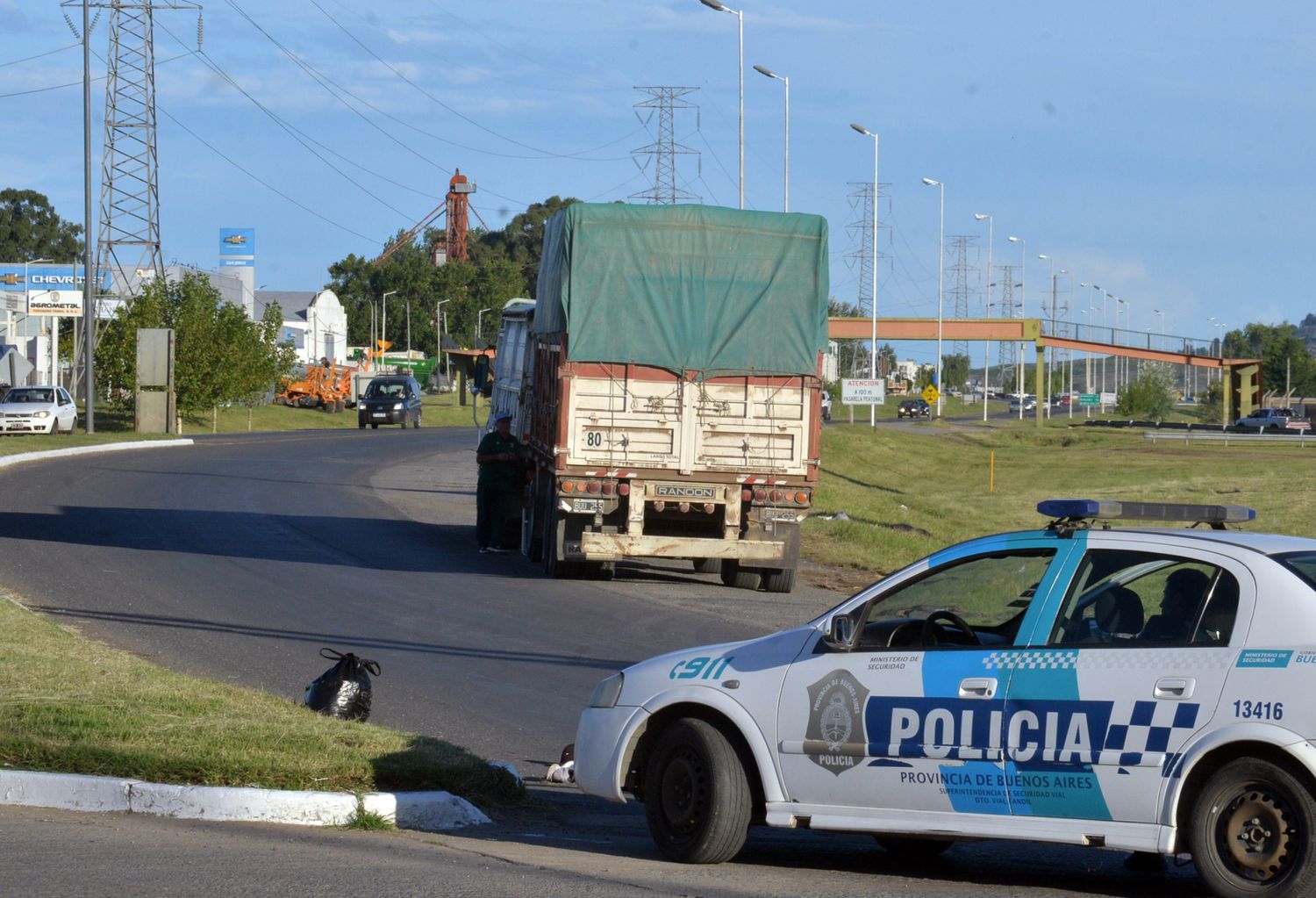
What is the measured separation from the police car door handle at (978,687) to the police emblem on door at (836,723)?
1.37 feet

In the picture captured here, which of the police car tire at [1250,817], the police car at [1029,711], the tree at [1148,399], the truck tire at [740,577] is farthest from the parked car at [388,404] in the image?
the tree at [1148,399]

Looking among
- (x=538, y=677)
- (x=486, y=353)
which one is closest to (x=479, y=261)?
(x=486, y=353)

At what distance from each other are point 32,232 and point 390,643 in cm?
13339

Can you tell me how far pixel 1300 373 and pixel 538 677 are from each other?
155092 mm

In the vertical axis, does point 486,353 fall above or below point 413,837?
above

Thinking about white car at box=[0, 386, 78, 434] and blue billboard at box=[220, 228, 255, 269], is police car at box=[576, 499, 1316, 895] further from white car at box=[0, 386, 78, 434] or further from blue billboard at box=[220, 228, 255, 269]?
blue billboard at box=[220, 228, 255, 269]

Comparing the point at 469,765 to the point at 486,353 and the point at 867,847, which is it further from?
the point at 486,353

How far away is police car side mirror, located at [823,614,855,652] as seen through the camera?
642 cm

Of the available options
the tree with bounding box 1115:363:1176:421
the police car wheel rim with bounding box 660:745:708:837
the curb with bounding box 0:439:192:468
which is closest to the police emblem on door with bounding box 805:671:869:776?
the police car wheel rim with bounding box 660:745:708:837

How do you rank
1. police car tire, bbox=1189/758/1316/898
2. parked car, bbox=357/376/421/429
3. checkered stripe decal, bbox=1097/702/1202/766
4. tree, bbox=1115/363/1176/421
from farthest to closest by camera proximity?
tree, bbox=1115/363/1176/421 → parked car, bbox=357/376/421/429 → checkered stripe decal, bbox=1097/702/1202/766 → police car tire, bbox=1189/758/1316/898

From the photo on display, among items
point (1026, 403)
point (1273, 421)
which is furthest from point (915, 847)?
point (1026, 403)

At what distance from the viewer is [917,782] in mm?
6223

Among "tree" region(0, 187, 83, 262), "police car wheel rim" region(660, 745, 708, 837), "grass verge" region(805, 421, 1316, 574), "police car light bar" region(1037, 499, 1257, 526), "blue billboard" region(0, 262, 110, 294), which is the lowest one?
"grass verge" region(805, 421, 1316, 574)

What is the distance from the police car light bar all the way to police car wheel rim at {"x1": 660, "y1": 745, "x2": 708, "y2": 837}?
1.80 meters
